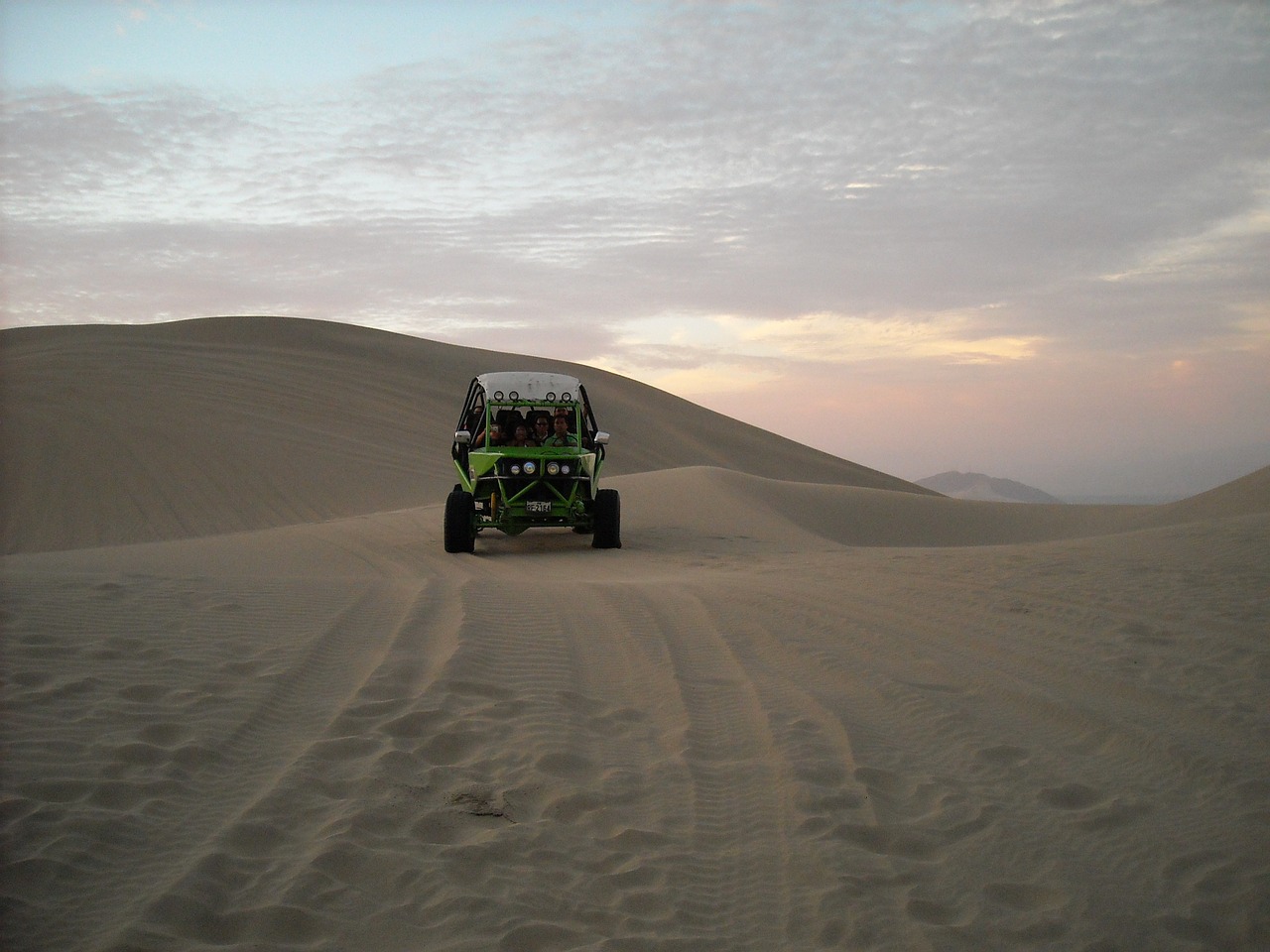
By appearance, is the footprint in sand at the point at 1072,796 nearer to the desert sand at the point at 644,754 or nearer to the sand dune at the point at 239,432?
the desert sand at the point at 644,754

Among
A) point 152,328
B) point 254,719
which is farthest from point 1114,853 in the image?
point 152,328

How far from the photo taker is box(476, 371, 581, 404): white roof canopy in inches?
Result: 508

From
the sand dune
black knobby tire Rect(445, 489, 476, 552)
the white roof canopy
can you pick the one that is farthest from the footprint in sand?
the sand dune

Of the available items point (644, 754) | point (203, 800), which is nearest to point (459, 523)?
point (644, 754)

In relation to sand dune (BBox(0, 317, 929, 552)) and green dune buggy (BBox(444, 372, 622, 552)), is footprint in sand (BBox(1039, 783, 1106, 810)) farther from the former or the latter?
sand dune (BBox(0, 317, 929, 552))

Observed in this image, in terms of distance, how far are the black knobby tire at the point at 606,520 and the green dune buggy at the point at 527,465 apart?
0.04 ft

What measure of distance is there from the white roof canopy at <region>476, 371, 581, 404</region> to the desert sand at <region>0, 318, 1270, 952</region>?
133 inches

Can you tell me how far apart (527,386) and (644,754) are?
9.06 m

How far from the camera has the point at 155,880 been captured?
3.19 m

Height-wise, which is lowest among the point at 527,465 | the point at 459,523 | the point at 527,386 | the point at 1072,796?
the point at 1072,796

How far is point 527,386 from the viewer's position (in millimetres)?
13055

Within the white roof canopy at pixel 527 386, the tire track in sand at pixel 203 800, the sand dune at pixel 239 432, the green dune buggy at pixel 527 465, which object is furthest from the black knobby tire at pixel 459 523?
the sand dune at pixel 239 432

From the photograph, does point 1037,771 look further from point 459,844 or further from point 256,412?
point 256,412

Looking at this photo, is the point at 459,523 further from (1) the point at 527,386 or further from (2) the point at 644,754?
(2) the point at 644,754
